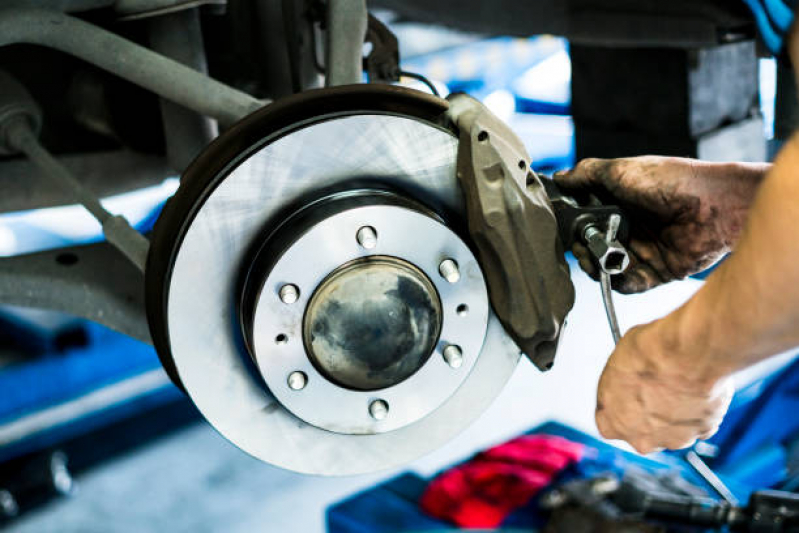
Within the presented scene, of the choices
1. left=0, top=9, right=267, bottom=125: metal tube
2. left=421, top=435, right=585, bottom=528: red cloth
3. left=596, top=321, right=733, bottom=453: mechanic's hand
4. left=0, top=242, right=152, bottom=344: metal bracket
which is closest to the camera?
left=596, top=321, right=733, bottom=453: mechanic's hand

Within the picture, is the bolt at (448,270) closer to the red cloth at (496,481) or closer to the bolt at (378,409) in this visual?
the bolt at (378,409)

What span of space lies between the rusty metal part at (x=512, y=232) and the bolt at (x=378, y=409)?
10 cm

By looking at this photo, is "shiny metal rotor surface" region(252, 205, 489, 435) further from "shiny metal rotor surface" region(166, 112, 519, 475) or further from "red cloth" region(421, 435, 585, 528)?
"red cloth" region(421, 435, 585, 528)

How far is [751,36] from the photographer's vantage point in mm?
986

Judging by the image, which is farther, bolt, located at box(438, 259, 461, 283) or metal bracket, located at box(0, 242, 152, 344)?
metal bracket, located at box(0, 242, 152, 344)

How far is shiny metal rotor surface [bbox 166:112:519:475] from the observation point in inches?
22.3

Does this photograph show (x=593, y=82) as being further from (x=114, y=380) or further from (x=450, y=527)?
(x=114, y=380)

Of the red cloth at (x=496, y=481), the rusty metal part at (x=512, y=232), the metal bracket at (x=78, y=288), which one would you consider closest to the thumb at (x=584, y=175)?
the rusty metal part at (x=512, y=232)

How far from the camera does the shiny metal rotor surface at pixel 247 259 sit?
1.86 ft

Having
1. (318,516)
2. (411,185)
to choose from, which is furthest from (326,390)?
(318,516)

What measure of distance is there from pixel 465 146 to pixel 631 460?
3.94 feet

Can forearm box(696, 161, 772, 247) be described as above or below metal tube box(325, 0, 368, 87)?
below

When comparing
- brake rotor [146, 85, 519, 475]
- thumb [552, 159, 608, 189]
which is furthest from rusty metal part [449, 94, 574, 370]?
thumb [552, 159, 608, 189]

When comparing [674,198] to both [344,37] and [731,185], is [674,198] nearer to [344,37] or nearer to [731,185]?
[731,185]
